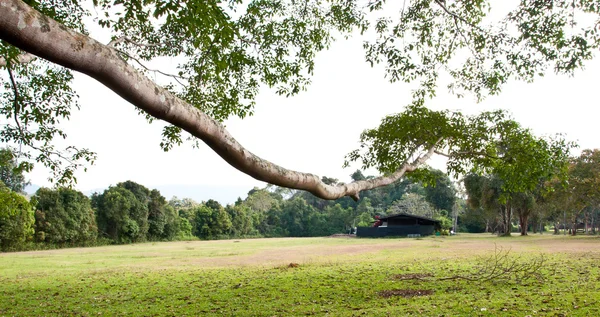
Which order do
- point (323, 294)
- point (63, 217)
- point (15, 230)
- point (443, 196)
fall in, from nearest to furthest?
point (323, 294) → point (15, 230) → point (63, 217) → point (443, 196)

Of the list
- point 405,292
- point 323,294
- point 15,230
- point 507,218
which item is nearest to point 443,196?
point 507,218

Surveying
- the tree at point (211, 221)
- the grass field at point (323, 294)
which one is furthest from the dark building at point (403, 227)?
the grass field at point (323, 294)

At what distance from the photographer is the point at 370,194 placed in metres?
95.1

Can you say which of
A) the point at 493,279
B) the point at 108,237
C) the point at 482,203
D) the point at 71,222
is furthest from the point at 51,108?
the point at 482,203

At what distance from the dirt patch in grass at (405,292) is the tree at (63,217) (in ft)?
130

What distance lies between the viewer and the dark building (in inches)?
2235

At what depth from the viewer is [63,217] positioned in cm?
4425

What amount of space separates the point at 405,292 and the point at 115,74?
9.44 m

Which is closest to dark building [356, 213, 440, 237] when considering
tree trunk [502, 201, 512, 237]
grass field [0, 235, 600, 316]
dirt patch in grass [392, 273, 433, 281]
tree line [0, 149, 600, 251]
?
tree line [0, 149, 600, 251]

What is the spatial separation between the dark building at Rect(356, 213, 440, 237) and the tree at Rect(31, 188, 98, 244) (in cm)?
3322

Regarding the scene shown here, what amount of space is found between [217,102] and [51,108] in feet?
13.9

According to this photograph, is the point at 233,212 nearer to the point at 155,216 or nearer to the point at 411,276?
the point at 155,216

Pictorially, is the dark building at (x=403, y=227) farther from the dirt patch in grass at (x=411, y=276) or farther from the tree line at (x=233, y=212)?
the dirt patch in grass at (x=411, y=276)

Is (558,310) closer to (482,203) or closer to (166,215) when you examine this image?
(482,203)
